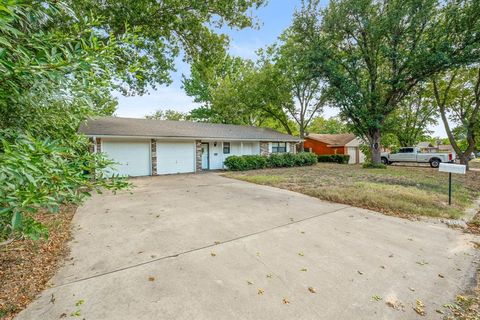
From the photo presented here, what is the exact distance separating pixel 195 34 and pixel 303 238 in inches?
386

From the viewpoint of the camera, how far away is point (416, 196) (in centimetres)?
677

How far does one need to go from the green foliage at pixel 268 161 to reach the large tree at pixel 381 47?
15.0 ft

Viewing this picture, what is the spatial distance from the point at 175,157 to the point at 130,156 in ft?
8.26

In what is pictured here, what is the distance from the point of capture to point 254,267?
3.12 metres

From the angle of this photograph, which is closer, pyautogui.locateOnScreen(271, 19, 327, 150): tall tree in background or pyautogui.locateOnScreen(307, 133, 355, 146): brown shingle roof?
pyautogui.locateOnScreen(271, 19, 327, 150): tall tree in background

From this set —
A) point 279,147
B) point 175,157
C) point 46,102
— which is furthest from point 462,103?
point 46,102

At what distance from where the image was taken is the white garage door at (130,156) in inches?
454

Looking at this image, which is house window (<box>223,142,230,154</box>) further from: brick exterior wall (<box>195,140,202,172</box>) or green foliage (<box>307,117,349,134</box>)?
green foliage (<box>307,117,349,134</box>)

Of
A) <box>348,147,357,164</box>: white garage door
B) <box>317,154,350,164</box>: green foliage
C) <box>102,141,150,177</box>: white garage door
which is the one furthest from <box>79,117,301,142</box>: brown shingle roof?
<box>348,147,357,164</box>: white garage door

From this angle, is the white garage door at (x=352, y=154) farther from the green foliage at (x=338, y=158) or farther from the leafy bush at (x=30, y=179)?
the leafy bush at (x=30, y=179)

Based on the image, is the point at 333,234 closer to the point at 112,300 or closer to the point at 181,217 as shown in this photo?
the point at 181,217

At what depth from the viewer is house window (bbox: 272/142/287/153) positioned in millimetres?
18906

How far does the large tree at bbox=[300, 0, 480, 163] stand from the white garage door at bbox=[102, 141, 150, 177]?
12.8 meters

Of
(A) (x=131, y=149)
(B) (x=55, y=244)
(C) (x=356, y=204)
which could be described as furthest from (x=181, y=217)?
(A) (x=131, y=149)
